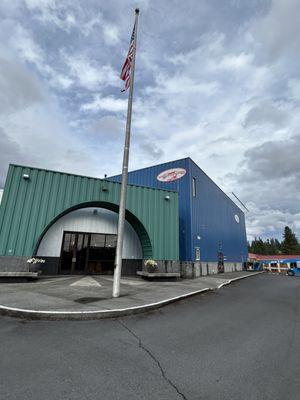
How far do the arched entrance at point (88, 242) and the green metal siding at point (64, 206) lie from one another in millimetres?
783

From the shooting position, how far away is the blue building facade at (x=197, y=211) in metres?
19.4

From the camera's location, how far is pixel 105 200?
14562mm

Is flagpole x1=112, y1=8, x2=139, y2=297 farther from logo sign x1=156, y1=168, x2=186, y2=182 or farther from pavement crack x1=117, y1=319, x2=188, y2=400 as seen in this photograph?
logo sign x1=156, y1=168, x2=186, y2=182

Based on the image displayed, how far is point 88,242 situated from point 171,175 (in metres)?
8.92

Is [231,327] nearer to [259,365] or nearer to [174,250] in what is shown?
[259,365]

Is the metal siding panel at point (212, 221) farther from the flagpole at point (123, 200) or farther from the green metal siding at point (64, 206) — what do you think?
the flagpole at point (123, 200)

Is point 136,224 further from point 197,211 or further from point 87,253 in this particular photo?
point 197,211

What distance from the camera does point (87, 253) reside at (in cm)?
1650

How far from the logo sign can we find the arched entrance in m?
6.00

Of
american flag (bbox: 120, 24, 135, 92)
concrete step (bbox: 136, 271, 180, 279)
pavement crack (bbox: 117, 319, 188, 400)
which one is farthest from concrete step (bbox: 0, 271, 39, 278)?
american flag (bbox: 120, 24, 135, 92)

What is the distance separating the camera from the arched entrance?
1560cm

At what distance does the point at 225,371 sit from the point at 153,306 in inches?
163

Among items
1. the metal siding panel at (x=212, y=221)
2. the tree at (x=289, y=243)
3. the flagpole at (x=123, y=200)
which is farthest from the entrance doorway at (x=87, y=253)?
the tree at (x=289, y=243)

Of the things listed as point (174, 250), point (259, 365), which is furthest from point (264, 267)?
point (259, 365)
